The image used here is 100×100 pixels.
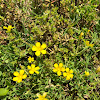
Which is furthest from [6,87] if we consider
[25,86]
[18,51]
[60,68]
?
[60,68]

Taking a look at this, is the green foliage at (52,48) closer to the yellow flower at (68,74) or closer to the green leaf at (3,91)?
the green leaf at (3,91)

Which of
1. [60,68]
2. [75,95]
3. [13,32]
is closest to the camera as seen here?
[60,68]

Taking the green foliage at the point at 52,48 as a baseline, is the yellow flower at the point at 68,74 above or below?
below

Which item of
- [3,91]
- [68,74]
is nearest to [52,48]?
[68,74]

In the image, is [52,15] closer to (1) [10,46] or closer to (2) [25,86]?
(1) [10,46]

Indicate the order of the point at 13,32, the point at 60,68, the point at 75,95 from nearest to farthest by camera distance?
the point at 60,68, the point at 75,95, the point at 13,32

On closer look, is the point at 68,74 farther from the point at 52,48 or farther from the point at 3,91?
the point at 3,91

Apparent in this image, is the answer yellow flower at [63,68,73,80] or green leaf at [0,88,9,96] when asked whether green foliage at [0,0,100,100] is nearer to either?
green leaf at [0,88,9,96]

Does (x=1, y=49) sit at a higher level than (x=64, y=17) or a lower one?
lower

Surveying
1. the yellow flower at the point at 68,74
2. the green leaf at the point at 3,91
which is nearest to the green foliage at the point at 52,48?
the green leaf at the point at 3,91

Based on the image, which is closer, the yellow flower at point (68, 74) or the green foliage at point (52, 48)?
the yellow flower at point (68, 74)

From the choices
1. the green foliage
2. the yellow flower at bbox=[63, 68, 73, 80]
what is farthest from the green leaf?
the yellow flower at bbox=[63, 68, 73, 80]
